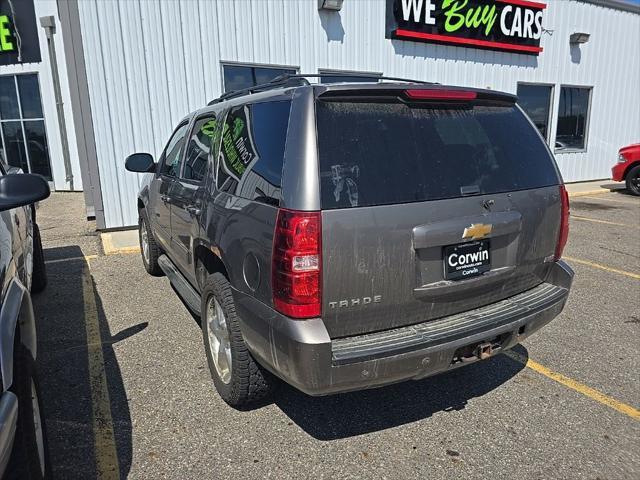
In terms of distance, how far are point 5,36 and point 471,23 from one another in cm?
1257

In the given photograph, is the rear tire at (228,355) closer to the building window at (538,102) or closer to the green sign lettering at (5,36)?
the building window at (538,102)

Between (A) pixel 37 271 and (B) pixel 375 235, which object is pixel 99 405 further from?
(A) pixel 37 271

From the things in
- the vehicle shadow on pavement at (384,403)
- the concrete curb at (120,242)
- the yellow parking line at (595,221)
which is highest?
the vehicle shadow on pavement at (384,403)

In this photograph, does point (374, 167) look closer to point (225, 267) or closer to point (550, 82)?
point (225, 267)

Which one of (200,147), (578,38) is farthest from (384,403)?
(578,38)

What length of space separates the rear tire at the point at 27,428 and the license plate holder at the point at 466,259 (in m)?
1.95

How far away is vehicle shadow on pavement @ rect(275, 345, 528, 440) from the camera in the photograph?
2801 millimetres

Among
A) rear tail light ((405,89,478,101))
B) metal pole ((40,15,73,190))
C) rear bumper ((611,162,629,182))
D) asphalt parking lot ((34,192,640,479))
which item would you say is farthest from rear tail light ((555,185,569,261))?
metal pole ((40,15,73,190))

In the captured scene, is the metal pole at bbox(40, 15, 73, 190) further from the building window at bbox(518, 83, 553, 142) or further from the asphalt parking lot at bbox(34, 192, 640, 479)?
the building window at bbox(518, 83, 553, 142)

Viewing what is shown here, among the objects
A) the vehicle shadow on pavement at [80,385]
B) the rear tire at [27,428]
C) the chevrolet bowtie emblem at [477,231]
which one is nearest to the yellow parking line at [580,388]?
the chevrolet bowtie emblem at [477,231]

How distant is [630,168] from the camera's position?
12234 mm

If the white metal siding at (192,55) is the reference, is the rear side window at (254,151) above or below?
below

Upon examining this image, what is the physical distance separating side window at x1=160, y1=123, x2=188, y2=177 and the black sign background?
1132 centimetres

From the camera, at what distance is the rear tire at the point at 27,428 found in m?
1.76
